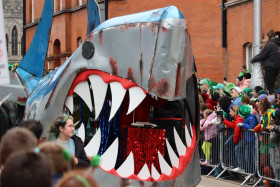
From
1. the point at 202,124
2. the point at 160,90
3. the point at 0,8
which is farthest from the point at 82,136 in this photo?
the point at 202,124

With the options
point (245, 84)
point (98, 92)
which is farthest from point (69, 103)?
point (245, 84)

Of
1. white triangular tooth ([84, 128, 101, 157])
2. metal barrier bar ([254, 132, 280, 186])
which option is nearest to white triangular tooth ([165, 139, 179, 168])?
white triangular tooth ([84, 128, 101, 157])

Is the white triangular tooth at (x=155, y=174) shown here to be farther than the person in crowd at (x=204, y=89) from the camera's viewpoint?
No

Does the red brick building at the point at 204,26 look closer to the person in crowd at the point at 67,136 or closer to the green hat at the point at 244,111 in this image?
the green hat at the point at 244,111

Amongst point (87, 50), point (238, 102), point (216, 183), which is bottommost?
point (216, 183)

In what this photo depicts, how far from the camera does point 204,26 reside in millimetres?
30922

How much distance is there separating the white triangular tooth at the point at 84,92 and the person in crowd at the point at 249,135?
4.61 m

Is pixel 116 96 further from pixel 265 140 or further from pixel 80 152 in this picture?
pixel 265 140

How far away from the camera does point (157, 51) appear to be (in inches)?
294

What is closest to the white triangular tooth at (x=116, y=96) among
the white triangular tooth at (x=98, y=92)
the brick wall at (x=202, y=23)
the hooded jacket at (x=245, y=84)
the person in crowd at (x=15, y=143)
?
the white triangular tooth at (x=98, y=92)

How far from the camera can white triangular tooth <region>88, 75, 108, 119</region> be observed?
7812 mm

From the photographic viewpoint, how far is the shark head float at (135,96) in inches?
294

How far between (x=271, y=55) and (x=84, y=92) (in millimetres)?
7362

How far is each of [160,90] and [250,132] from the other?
5.06 metres
